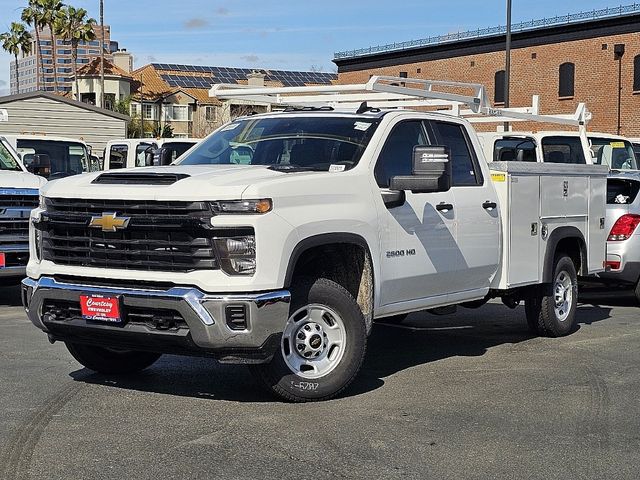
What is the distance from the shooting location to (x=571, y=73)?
48.1 m

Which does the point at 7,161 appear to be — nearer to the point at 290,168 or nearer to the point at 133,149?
the point at 290,168

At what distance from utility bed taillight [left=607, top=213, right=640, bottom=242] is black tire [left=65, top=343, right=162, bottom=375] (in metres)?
6.37

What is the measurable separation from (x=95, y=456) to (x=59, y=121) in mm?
31427

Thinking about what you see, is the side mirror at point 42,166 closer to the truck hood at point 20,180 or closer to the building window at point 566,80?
the truck hood at point 20,180

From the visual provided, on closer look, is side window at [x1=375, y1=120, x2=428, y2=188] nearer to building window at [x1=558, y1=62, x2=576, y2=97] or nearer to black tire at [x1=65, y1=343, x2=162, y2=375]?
black tire at [x1=65, y1=343, x2=162, y2=375]

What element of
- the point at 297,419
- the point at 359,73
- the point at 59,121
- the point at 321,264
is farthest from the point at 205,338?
the point at 359,73

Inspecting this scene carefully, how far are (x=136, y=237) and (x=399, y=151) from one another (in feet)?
7.69

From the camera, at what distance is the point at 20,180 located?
12.1 metres

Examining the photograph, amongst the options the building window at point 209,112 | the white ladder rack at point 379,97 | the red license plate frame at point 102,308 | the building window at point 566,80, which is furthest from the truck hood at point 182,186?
the building window at point 209,112

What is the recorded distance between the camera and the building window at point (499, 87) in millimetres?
50938

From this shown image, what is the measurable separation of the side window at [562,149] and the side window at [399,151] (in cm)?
803

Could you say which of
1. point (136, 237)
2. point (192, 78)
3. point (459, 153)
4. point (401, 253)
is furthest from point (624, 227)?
point (192, 78)

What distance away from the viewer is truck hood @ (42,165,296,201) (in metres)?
6.56

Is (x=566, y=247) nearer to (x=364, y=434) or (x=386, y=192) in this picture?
(x=386, y=192)
